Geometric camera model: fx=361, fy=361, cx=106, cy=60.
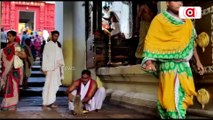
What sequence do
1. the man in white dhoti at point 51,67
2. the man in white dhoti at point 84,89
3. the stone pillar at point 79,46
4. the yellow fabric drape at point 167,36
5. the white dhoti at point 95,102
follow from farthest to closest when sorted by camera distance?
the stone pillar at point 79,46, the man in white dhoti at point 51,67, the white dhoti at point 95,102, the man in white dhoti at point 84,89, the yellow fabric drape at point 167,36

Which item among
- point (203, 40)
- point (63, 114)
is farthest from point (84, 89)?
point (203, 40)

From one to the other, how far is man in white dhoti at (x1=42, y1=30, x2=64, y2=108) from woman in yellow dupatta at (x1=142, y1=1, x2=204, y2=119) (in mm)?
3527

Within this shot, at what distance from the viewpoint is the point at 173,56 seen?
153 inches

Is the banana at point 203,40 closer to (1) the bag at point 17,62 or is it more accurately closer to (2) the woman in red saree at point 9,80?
(1) the bag at point 17,62

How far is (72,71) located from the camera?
12852 millimetres

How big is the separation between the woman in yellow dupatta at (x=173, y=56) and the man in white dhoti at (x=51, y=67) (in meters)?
3.53

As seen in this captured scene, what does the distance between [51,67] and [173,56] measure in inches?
148

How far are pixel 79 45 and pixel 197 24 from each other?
7.77m

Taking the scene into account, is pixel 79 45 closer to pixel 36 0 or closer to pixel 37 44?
pixel 37 44

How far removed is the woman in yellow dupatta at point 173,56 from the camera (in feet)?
12.6

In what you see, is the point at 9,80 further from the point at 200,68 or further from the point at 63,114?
the point at 200,68

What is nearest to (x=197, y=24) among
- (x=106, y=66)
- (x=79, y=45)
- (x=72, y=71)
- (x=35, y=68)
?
(x=106, y=66)

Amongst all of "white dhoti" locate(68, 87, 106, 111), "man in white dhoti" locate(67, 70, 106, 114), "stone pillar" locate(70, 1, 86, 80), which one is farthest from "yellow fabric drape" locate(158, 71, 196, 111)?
"stone pillar" locate(70, 1, 86, 80)

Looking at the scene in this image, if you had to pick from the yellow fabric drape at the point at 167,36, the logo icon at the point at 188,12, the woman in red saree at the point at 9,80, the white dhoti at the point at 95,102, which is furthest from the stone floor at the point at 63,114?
the logo icon at the point at 188,12
